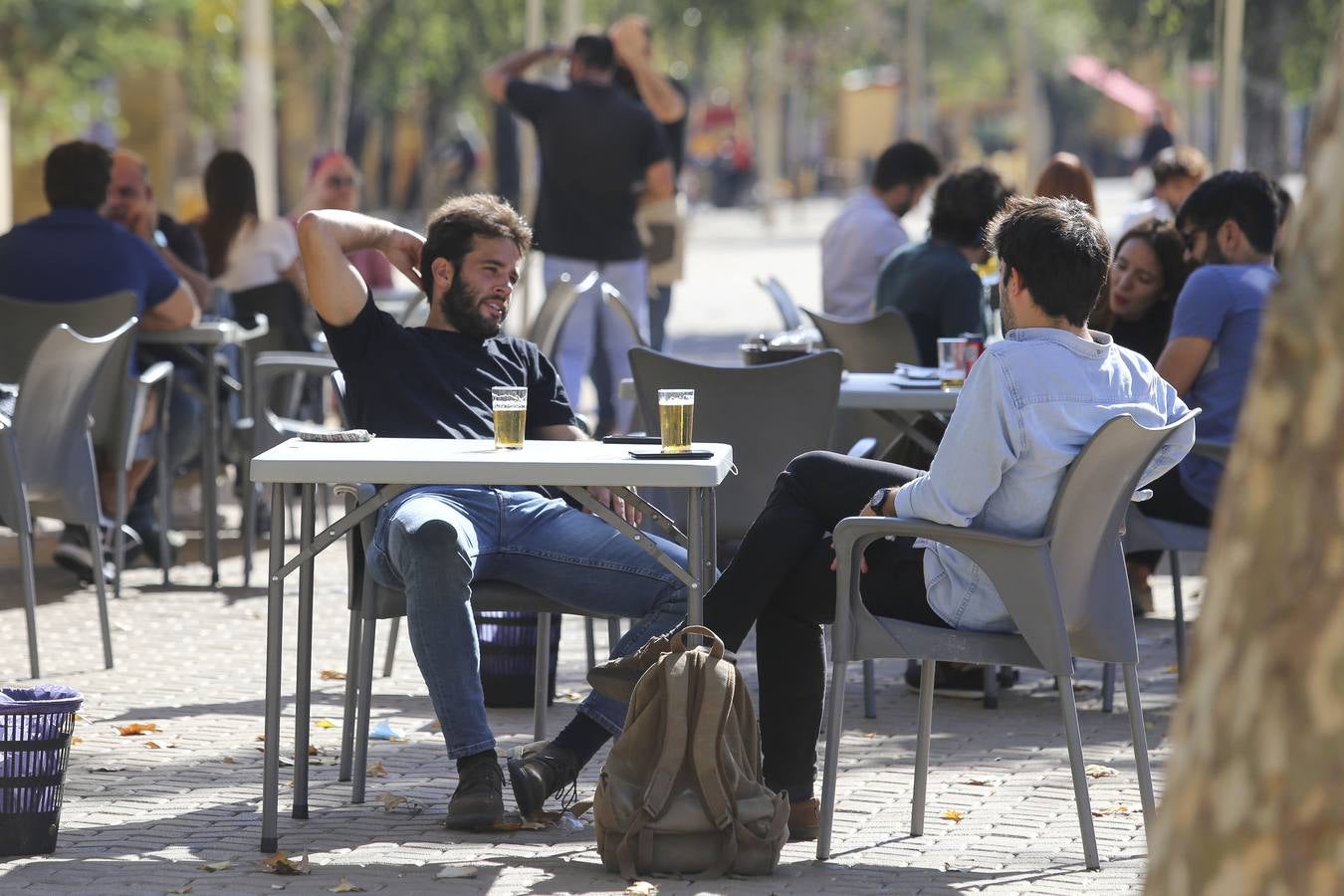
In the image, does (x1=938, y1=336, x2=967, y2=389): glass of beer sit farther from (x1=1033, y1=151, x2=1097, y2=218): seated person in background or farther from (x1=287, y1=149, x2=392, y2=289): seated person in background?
(x1=287, y1=149, x2=392, y2=289): seated person in background

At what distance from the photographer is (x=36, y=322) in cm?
757

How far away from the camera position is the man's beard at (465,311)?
523 cm

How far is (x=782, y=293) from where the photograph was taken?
869 centimetres

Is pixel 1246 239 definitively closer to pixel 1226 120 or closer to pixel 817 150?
pixel 1226 120

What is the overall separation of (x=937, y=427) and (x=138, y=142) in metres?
18.3

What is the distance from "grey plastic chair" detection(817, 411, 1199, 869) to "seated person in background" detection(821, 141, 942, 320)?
14.6 ft

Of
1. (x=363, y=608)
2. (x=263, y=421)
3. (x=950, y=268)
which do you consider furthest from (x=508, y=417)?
(x=263, y=421)

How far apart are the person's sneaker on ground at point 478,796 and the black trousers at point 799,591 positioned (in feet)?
1.94

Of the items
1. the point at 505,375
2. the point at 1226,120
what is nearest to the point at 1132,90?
the point at 1226,120

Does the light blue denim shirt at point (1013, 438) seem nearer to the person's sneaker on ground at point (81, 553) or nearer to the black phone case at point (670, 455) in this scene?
the black phone case at point (670, 455)

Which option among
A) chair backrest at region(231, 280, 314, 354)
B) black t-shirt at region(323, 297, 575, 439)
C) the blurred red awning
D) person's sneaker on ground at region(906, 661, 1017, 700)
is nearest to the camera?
black t-shirt at region(323, 297, 575, 439)

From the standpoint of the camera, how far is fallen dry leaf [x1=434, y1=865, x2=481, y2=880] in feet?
14.1

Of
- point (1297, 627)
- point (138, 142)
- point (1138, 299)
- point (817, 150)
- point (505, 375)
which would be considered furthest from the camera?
point (817, 150)

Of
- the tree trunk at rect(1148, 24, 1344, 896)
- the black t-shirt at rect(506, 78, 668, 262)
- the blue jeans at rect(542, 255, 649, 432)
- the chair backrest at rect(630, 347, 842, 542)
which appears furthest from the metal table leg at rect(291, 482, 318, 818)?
the black t-shirt at rect(506, 78, 668, 262)
